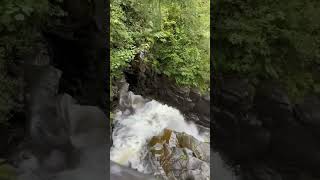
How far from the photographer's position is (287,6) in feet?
10.6

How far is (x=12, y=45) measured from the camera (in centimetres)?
319

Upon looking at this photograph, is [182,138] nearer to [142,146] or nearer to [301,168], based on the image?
[142,146]

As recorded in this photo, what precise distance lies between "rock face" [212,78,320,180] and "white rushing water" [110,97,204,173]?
187cm

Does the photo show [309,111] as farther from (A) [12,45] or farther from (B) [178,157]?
(A) [12,45]

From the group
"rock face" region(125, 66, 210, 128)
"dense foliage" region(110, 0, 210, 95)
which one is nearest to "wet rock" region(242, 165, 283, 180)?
"rock face" region(125, 66, 210, 128)

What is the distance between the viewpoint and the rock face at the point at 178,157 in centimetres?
502

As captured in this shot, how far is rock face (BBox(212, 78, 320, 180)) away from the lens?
3.22 m

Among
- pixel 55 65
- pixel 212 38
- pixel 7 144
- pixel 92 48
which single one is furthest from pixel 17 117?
pixel 212 38

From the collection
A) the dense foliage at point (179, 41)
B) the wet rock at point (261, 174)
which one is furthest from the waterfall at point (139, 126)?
the wet rock at point (261, 174)

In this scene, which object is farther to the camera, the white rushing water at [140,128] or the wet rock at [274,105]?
the white rushing water at [140,128]

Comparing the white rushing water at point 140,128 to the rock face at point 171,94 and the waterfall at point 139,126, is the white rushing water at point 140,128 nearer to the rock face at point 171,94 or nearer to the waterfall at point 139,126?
the waterfall at point 139,126

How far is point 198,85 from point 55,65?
4.22 metres

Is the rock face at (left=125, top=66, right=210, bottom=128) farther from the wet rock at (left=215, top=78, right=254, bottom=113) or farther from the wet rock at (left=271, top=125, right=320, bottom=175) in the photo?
the wet rock at (left=271, top=125, right=320, bottom=175)

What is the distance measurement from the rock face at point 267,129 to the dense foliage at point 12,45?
1.92m
